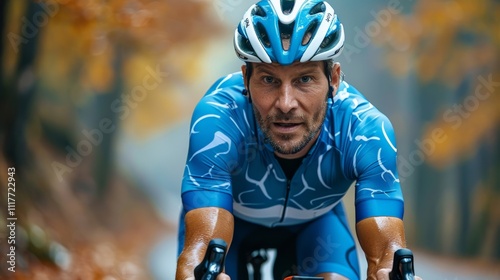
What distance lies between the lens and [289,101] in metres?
2.41

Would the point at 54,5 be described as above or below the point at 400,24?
above

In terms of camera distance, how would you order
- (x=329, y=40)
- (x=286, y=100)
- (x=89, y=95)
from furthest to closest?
(x=89, y=95) < (x=329, y=40) < (x=286, y=100)

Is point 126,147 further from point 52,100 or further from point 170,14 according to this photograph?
point 170,14

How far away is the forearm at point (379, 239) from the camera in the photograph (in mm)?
2393

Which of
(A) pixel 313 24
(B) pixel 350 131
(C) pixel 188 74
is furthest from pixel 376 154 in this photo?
(C) pixel 188 74

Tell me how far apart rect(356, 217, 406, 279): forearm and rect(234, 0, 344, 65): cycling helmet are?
520mm

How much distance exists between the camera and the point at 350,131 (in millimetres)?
2604

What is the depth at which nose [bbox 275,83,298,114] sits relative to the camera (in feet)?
7.89

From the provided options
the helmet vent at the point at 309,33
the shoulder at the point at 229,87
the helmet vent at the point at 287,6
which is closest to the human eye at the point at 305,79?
the helmet vent at the point at 309,33

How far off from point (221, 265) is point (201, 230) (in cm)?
33

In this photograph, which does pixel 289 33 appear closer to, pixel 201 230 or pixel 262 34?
pixel 262 34

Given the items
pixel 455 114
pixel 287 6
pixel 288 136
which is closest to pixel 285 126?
pixel 288 136

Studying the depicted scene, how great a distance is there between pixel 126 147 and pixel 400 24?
228 centimetres

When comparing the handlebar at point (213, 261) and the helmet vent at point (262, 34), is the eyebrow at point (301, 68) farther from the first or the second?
the handlebar at point (213, 261)
